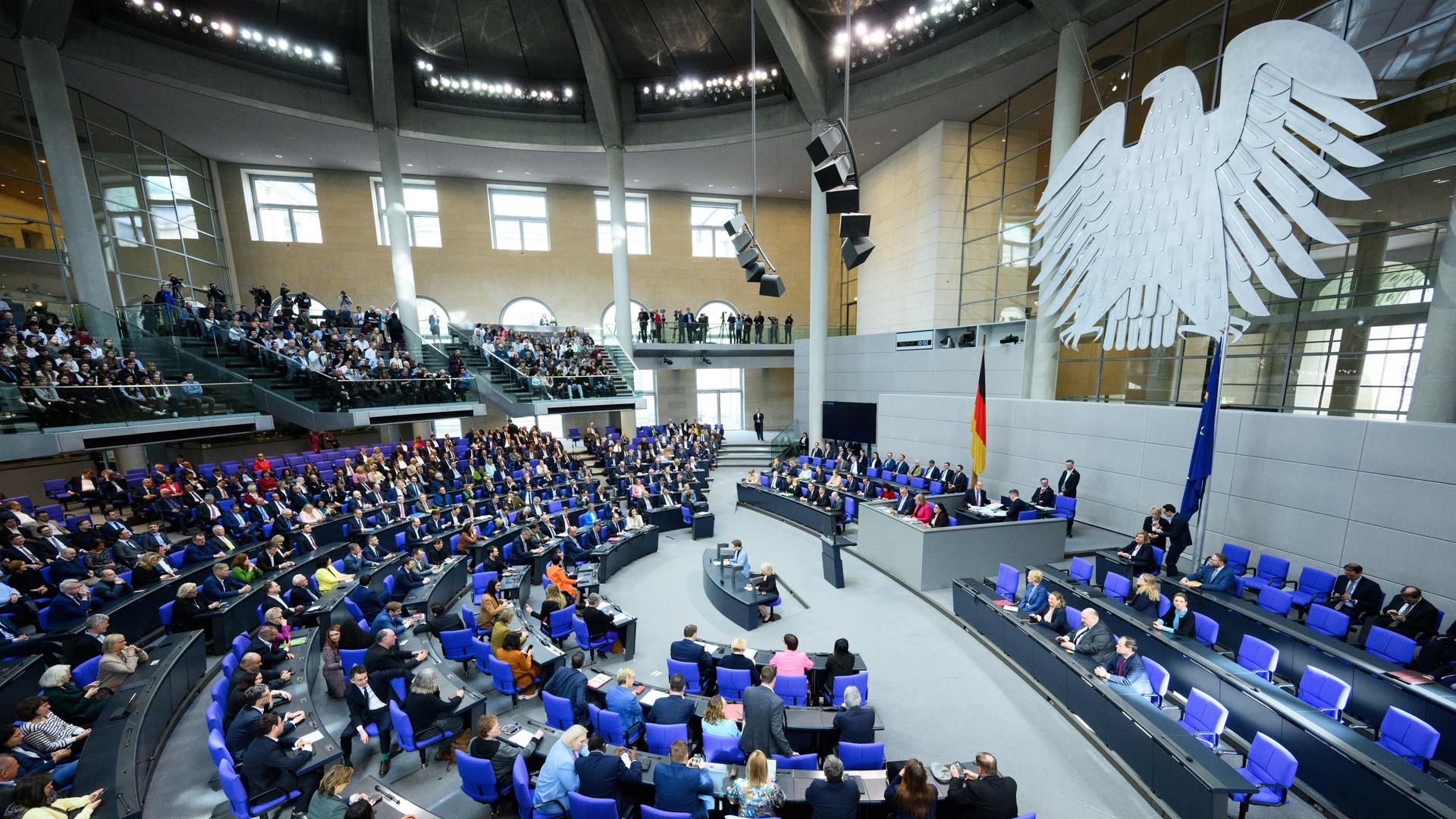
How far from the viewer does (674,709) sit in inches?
202

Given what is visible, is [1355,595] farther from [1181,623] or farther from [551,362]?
[551,362]

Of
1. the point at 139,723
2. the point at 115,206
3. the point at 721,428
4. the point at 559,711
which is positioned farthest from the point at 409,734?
the point at 115,206

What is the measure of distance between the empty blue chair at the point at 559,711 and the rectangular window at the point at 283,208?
24.6 metres

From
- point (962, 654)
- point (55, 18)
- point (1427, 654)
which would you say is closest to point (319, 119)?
point (55, 18)

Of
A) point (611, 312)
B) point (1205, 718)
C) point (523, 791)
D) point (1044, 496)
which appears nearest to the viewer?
point (523, 791)

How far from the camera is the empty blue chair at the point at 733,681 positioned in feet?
19.0

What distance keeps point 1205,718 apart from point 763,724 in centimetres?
414

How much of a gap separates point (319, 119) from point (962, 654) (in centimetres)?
2375

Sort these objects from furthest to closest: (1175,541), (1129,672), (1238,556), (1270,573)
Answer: (1238,556), (1175,541), (1270,573), (1129,672)

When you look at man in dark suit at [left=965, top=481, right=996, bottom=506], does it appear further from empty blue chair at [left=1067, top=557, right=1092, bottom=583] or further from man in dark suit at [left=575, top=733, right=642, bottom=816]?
man in dark suit at [left=575, top=733, right=642, bottom=816]

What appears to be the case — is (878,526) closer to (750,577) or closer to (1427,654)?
(750,577)

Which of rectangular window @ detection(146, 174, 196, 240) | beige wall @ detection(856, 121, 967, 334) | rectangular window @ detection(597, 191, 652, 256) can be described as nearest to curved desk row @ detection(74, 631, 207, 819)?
beige wall @ detection(856, 121, 967, 334)

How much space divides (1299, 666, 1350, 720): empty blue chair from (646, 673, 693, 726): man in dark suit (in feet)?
19.5

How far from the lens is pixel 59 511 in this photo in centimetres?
1198
